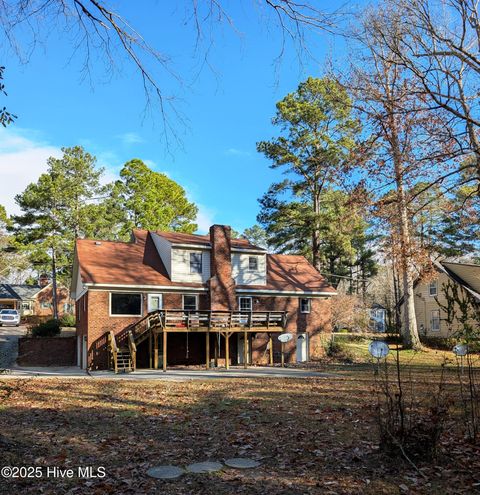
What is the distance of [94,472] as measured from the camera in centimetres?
561

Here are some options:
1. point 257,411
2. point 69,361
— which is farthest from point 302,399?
point 69,361

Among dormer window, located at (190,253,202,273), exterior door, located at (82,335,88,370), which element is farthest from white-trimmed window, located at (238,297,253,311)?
A: exterior door, located at (82,335,88,370)

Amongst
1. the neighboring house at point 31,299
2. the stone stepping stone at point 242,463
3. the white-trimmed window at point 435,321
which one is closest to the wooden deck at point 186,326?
the stone stepping stone at point 242,463

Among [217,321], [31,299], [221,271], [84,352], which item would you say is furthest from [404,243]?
[31,299]

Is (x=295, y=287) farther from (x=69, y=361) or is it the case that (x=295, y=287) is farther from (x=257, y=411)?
(x=257, y=411)

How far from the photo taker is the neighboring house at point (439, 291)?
35.0 metres

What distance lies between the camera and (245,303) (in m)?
27.0

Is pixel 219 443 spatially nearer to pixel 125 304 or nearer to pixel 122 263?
pixel 125 304

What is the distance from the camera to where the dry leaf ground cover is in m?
5.13

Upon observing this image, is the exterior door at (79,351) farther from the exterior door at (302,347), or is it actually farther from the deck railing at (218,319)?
the exterior door at (302,347)

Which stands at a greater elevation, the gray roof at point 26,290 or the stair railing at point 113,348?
the gray roof at point 26,290

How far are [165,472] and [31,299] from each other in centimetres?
5860

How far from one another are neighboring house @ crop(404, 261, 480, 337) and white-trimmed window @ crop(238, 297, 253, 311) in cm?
1373

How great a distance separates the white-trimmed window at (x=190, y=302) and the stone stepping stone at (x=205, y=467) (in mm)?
19671
